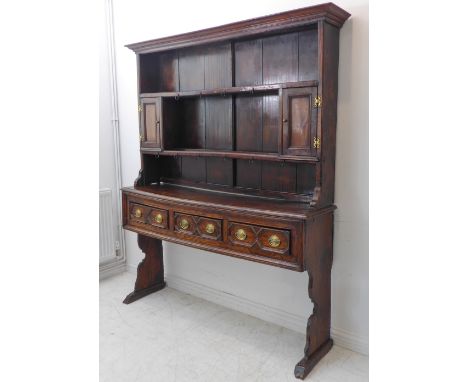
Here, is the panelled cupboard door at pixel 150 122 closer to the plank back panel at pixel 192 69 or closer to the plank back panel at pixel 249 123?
the plank back panel at pixel 192 69

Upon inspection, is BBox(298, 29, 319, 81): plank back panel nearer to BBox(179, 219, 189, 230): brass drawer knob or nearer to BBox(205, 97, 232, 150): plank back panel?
BBox(205, 97, 232, 150): plank back panel

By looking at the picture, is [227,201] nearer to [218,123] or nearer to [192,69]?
Result: [218,123]

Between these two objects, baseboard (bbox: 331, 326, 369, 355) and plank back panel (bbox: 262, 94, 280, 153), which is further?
plank back panel (bbox: 262, 94, 280, 153)

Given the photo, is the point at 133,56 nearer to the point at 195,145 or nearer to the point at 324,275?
the point at 195,145

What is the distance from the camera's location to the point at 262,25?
212 centimetres

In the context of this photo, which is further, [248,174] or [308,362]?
[248,174]

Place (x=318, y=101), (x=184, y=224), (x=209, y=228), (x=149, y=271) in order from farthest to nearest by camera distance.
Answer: (x=149, y=271), (x=184, y=224), (x=209, y=228), (x=318, y=101)

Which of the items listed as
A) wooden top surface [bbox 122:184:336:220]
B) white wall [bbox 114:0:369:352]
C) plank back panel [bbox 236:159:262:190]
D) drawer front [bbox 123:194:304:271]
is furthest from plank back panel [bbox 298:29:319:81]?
drawer front [bbox 123:194:304:271]

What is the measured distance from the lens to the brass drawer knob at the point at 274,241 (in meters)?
2.02

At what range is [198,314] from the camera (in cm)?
274

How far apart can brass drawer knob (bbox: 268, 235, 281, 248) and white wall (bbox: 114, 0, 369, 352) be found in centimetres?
44

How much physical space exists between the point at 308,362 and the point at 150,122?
1.83 metres

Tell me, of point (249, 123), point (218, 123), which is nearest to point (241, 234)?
point (249, 123)

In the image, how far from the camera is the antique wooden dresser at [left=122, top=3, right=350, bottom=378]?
79.9 inches
